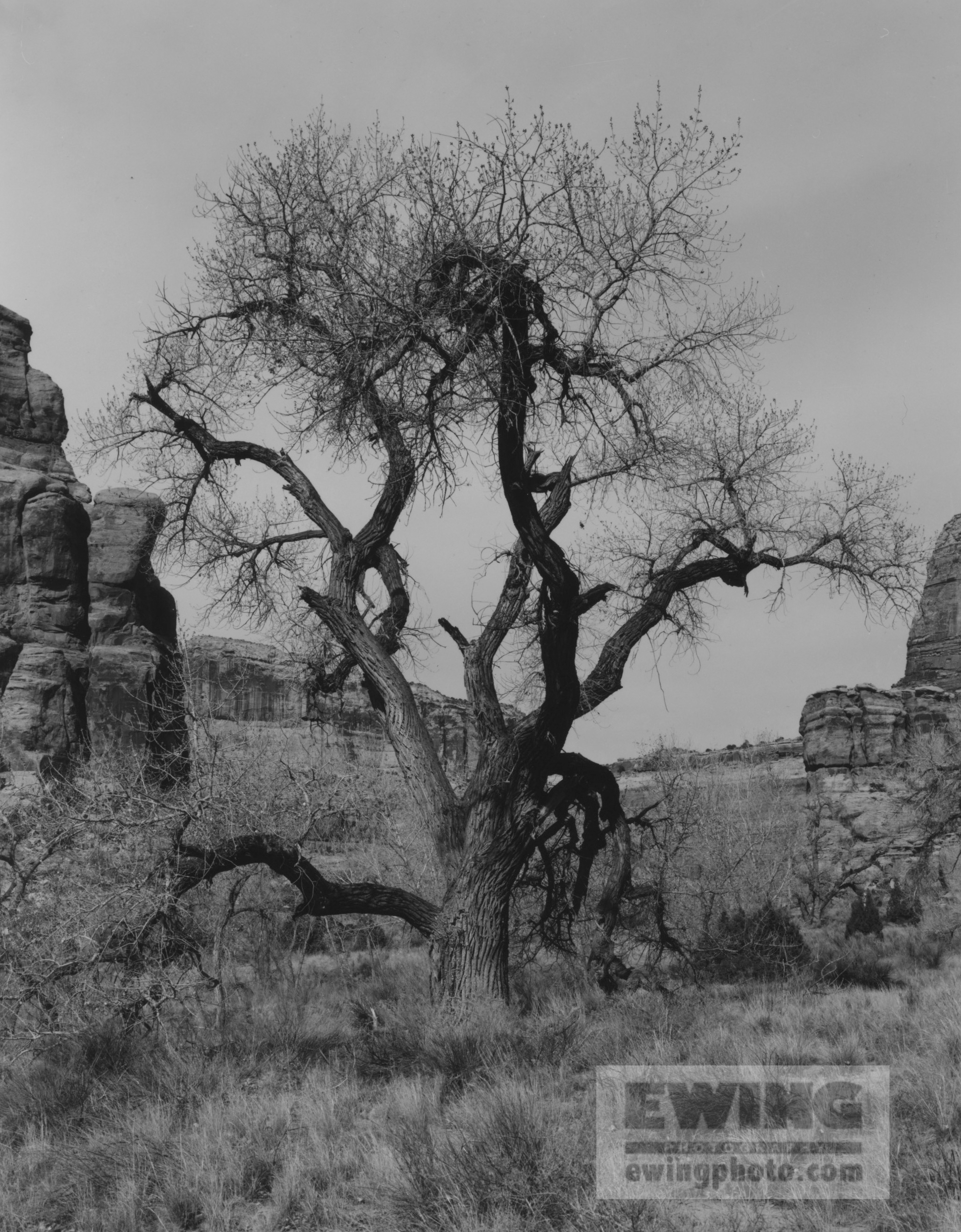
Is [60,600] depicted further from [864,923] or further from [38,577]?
[864,923]

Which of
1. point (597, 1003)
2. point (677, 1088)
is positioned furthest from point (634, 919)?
point (677, 1088)

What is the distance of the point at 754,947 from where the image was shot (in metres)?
12.2

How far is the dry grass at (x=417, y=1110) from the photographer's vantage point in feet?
15.7

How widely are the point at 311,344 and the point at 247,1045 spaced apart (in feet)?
18.7

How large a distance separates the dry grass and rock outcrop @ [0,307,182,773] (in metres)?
34.8

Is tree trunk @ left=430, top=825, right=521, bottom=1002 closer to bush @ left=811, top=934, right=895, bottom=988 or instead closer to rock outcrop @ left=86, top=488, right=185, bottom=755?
bush @ left=811, top=934, right=895, bottom=988

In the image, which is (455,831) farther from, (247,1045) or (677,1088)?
(677,1088)

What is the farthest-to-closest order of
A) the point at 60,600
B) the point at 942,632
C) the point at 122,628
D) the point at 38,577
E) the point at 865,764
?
the point at 942,632
the point at 865,764
the point at 122,628
the point at 60,600
the point at 38,577

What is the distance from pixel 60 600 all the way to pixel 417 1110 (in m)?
45.9

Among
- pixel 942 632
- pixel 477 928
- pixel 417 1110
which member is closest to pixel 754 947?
pixel 477 928

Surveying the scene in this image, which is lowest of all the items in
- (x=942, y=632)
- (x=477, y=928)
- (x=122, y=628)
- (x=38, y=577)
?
(x=477, y=928)

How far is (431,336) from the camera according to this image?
8.13 meters

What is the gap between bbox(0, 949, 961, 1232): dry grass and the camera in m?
4.78

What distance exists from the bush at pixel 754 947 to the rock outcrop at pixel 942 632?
6064cm
